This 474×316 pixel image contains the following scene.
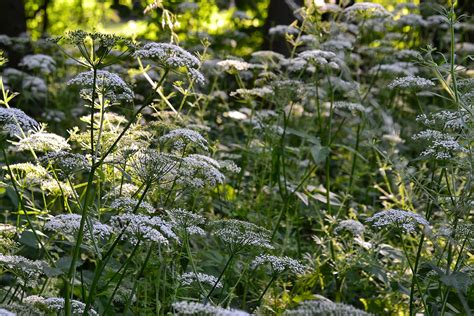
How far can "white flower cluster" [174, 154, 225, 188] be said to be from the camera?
3.25m

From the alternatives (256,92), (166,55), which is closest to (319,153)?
(256,92)

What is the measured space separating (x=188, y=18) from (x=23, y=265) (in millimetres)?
7157

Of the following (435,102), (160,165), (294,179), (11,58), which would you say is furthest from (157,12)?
(160,165)

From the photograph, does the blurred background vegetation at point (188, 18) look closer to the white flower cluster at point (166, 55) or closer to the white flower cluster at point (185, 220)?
the white flower cluster at point (166, 55)

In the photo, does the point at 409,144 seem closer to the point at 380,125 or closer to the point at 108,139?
the point at 380,125

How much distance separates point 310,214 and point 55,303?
8.82 ft

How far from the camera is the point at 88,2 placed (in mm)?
14781

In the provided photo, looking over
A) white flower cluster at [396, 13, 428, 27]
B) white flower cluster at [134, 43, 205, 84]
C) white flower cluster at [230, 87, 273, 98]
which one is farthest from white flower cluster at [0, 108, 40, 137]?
white flower cluster at [396, 13, 428, 27]

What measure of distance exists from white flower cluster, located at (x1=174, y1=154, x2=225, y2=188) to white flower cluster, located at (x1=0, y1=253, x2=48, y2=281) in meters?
0.73

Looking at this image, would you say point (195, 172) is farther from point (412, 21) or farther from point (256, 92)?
point (412, 21)

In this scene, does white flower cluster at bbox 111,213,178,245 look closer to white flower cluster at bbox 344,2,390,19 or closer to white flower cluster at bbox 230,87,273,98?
white flower cluster at bbox 230,87,273,98

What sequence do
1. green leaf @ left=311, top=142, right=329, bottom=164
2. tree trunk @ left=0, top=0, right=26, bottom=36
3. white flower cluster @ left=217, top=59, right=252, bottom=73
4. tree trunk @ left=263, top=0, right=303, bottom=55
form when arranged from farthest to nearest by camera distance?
1. tree trunk @ left=263, top=0, right=303, bottom=55
2. tree trunk @ left=0, top=0, right=26, bottom=36
3. white flower cluster @ left=217, top=59, right=252, bottom=73
4. green leaf @ left=311, top=142, right=329, bottom=164

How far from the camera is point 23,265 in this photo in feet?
8.66

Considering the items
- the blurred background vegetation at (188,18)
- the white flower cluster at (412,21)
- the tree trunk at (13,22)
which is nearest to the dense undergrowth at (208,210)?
the white flower cluster at (412,21)
